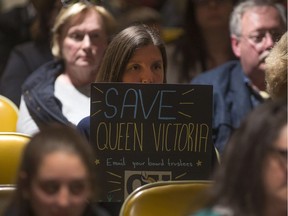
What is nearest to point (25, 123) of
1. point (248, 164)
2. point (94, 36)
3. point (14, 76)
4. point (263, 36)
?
point (94, 36)

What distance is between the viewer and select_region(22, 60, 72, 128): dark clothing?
487 cm

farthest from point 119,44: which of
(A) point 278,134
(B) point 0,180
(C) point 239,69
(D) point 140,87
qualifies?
(A) point 278,134

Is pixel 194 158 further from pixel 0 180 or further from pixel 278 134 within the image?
pixel 278 134

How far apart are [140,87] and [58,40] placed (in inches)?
58.2

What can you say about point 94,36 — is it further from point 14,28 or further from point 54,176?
point 54,176

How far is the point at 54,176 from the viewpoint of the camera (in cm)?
263

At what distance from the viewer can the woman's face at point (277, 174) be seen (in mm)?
2566

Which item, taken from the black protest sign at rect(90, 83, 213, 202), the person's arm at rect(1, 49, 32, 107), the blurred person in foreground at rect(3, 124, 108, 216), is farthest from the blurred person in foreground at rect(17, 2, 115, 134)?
the blurred person in foreground at rect(3, 124, 108, 216)

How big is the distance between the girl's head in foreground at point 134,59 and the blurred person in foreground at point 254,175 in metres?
1.66

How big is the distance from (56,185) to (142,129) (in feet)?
4.08

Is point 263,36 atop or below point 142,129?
atop

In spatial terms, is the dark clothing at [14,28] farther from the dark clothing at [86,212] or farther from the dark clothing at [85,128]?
the dark clothing at [86,212]

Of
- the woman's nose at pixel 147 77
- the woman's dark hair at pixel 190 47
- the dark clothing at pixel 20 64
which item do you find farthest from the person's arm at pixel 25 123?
the woman's dark hair at pixel 190 47

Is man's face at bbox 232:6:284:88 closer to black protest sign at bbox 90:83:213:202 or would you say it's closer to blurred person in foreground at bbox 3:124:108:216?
black protest sign at bbox 90:83:213:202
